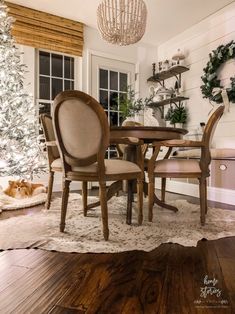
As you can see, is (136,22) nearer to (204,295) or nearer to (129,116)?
(129,116)

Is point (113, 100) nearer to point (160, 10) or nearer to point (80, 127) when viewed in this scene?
point (160, 10)

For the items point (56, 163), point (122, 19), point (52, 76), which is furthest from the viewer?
point (52, 76)

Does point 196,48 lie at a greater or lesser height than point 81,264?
greater

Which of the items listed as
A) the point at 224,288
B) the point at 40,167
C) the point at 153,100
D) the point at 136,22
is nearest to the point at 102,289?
the point at 224,288

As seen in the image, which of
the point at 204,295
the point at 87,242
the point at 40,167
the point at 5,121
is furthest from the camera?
the point at 40,167

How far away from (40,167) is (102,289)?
2.35 metres

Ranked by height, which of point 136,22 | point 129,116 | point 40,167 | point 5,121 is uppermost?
point 136,22

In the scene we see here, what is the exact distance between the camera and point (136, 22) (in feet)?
8.68

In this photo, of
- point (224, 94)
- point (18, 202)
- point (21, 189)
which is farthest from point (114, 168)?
point (224, 94)

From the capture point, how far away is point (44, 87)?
390cm

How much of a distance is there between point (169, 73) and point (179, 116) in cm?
80

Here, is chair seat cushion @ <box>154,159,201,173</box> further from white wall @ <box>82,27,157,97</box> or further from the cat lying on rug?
white wall @ <box>82,27,157,97</box>

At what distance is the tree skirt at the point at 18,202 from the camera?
2498 mm

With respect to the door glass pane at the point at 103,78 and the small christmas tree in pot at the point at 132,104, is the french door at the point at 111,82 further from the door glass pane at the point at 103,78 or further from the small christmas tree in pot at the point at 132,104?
the small christmas tree in pot at the point at 132,104
